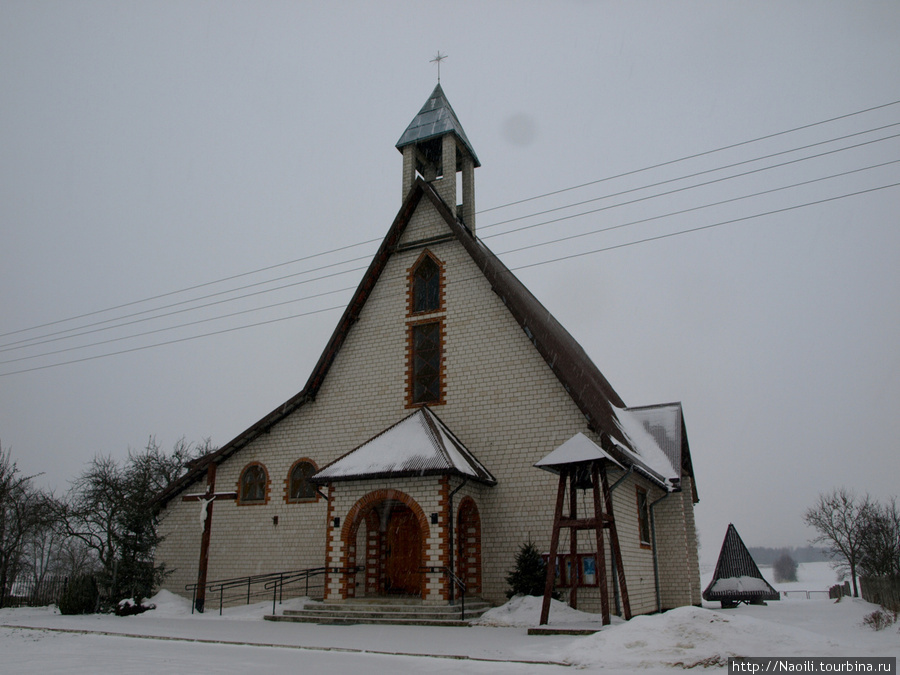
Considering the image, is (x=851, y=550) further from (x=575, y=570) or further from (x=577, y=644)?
(x=577, y=644)

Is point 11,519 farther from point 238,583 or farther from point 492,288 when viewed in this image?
point 492,288

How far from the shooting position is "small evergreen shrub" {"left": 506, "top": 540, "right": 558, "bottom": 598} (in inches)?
Answer: 572

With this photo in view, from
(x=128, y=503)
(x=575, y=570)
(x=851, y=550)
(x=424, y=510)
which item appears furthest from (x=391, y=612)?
(x=851, y=550)

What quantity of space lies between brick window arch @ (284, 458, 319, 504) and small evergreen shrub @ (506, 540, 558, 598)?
6.47m

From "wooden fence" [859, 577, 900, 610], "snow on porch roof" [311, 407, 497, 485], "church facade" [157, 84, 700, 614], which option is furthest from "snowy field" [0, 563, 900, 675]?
"snow on porch roof" [311, 407, 497, 485]

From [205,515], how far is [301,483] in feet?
10.1

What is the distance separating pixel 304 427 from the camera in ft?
63.8

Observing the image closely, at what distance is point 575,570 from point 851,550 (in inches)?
1213

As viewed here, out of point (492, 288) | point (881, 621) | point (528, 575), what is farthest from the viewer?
point (492, 288)

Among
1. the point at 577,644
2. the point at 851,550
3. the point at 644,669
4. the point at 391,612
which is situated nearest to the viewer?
the point at 644,669

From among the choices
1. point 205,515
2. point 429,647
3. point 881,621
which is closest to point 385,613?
point 429,647

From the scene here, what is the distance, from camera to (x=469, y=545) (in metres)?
16.2

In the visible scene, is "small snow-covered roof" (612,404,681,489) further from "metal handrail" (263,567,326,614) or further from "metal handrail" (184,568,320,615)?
"metal handrail" (184,568,320,615)

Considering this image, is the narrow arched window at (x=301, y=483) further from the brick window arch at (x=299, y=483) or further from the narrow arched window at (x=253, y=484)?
the narrow arched window at (x=253, y=484)
